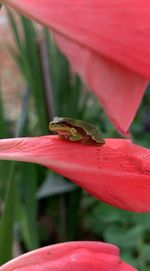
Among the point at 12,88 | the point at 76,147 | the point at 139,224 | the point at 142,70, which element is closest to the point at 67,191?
the point at 139,224

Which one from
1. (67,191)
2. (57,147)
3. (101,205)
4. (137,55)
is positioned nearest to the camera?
(137,55)

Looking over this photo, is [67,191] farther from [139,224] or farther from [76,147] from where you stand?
[76,147]

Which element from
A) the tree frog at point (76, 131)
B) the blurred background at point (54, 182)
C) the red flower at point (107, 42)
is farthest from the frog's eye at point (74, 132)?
the blurred background at point (54, 182)

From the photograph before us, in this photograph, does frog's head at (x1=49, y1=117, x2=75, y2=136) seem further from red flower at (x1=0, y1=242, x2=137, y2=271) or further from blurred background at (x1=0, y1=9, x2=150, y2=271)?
blurred background at (x1=0, y1=9, x2=150, y2=271)

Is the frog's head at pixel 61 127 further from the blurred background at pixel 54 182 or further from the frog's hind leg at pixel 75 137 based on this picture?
the blurred background at pixel 54 182

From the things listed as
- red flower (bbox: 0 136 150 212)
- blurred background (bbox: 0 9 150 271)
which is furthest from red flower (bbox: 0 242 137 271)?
blurred background (bbox: 0 9 150 271)

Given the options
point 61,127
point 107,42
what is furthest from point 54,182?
point 107,42
